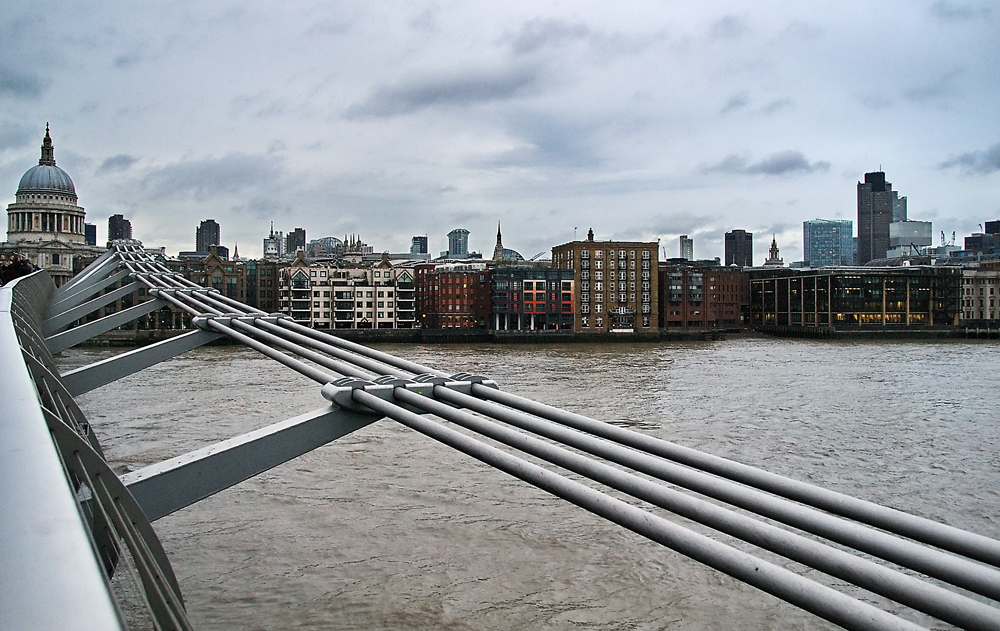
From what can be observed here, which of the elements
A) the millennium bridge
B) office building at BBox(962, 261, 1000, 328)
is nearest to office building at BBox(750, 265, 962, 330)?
office building at BBox(962, 261, 1000, 328)

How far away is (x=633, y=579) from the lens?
4.65m

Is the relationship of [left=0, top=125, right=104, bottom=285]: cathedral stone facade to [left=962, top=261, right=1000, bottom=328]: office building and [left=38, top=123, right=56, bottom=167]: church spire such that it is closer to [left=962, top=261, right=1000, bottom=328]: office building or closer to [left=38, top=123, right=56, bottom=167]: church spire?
[left=38, top=123, right=56, bottom=167]: church spire

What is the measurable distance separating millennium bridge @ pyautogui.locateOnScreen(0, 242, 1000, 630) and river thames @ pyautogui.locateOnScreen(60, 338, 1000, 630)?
5.86 feet

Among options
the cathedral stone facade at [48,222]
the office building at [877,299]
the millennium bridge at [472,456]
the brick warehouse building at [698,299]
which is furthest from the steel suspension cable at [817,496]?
the office building at [877,299]

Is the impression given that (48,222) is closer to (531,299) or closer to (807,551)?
(531,299)

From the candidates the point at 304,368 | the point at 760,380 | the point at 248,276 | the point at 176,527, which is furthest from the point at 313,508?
the point at 248,276

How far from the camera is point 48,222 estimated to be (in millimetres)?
46844

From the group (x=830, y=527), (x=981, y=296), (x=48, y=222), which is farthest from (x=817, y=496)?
(x=981, y=296)

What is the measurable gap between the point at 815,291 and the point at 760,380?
110 feet

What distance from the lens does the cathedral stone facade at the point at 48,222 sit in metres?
42.7

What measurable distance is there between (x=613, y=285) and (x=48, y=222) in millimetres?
32678

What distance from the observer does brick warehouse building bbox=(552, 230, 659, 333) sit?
43.3 metres

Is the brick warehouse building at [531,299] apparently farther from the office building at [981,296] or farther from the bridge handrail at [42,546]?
the bridge handrail at [42,546]

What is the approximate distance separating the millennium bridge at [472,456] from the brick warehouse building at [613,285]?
40.6 metres
